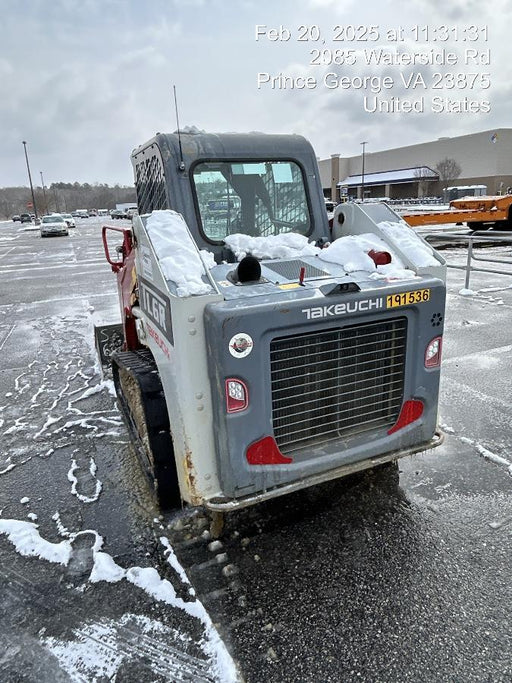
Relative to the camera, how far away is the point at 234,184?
3967 mm

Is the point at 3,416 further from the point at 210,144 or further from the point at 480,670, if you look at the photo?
the point at 480,670

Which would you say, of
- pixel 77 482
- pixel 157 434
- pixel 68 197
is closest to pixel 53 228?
pixel 77 482

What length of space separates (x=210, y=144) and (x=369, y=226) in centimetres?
143

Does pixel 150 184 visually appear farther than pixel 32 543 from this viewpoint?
Yes

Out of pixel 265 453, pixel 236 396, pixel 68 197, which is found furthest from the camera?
pixel 68 197

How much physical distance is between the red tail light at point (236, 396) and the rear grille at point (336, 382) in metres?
0.20

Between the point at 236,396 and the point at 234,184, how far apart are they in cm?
207

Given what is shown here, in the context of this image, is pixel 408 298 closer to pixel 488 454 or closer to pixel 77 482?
pixel 488 454

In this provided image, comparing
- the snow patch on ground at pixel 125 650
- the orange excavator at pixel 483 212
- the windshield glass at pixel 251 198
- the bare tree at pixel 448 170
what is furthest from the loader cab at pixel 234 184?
the bare tree at pixel 448 170

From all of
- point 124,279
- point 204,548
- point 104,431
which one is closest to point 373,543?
point 204,548

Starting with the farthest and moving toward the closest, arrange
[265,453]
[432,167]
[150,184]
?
[432,167], [150,184], [265,453]

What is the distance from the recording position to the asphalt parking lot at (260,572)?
7.63ft

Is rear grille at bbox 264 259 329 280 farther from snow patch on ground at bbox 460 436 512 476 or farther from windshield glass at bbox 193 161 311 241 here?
snow patch on ground at bbox 460 436 512 476

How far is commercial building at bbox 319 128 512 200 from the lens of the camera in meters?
67.4
